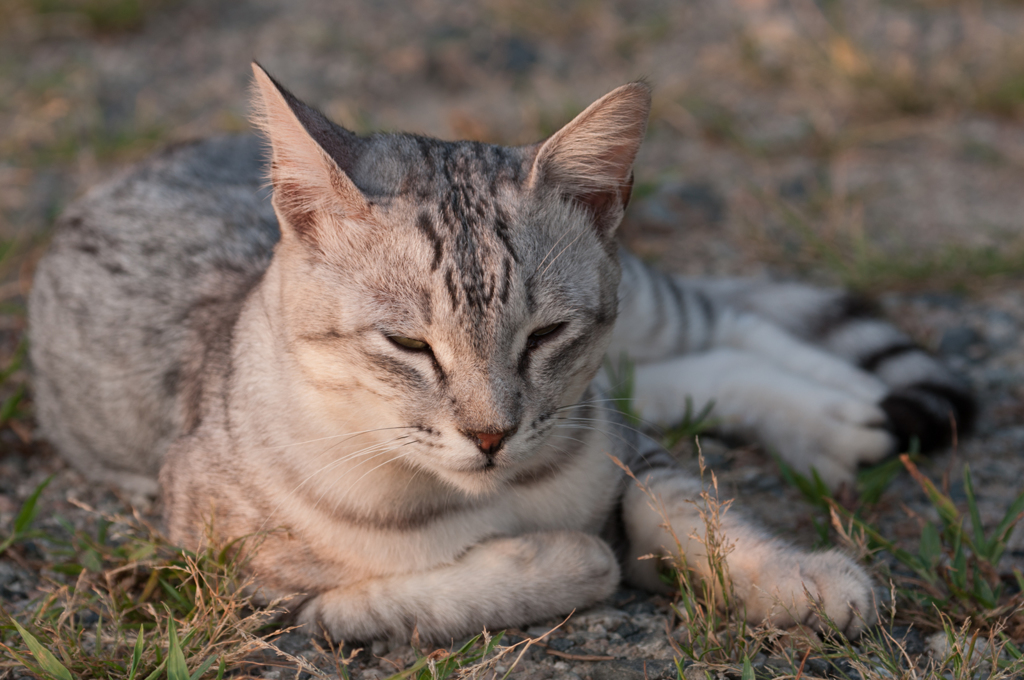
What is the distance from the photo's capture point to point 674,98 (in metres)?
5.35

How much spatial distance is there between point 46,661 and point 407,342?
3.46 feet

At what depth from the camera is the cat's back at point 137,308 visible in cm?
281

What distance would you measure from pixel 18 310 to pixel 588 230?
270 centimetres

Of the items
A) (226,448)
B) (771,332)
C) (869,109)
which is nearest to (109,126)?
(226,448)

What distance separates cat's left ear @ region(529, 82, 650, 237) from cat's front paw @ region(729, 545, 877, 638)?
901 millimetres

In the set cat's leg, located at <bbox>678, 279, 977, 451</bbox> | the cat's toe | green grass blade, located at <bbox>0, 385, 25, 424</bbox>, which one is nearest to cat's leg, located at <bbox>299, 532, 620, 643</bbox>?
the cat's toe

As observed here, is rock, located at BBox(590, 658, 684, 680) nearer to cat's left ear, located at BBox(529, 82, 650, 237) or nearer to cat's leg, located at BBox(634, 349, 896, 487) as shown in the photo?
cat's left ear, located at BBox(529, 82, 650, 237)

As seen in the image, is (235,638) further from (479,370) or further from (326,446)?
(479,370)

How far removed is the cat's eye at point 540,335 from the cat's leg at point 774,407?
50.9 inches

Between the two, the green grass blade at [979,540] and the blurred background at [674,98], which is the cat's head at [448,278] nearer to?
the green grass blade at [979,540]

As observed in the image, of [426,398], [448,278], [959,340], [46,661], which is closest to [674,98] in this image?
[959,340]

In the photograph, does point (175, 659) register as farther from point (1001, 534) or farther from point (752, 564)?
point (1001, 534)

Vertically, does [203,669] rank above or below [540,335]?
below

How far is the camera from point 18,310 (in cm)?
375
